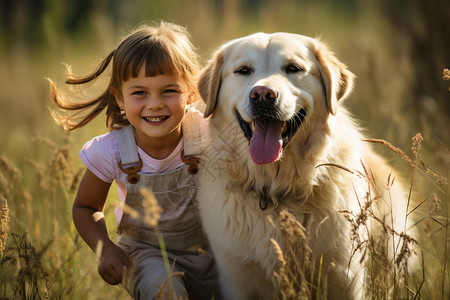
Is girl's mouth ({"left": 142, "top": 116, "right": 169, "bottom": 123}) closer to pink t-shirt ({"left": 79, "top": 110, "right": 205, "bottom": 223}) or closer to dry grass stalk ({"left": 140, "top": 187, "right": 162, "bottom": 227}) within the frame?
pink t-shirt ({"left": 79, "top": 110, "right": 205, "bottom": 223})

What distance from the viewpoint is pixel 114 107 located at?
3.26 meters

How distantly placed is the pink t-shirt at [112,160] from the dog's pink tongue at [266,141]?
57cm

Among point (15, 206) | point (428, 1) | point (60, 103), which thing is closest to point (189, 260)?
point (60, 103)

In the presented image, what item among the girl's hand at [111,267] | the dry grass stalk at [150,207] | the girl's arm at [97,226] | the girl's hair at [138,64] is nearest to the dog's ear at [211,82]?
the girl's hair at [138,64]

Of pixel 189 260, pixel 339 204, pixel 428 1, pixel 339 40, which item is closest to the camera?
pixel 339 204

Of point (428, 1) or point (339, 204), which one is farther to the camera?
point (428, 1)

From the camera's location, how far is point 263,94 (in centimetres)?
238

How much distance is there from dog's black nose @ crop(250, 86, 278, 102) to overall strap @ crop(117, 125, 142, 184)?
90 cm

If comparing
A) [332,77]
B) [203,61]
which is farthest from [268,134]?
[203,61]

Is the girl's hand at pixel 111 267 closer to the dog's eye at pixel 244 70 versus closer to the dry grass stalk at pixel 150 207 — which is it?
the dry grass stalk at pixel 150 207

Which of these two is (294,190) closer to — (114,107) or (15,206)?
(114,107)

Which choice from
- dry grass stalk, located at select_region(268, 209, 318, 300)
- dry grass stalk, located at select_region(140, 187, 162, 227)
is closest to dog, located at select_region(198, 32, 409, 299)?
dry grass stalk, located at select_region(268, 209, 318, 300)

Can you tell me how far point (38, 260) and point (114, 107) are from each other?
1.37 metres

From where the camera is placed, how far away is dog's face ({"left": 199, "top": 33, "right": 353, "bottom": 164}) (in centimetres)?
250
